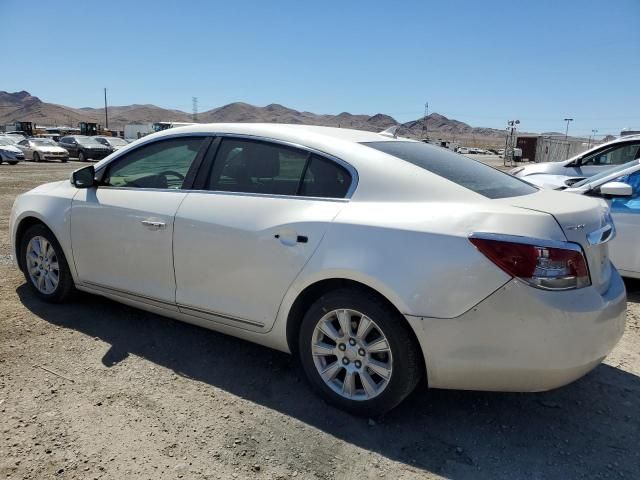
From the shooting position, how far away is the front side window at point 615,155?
25.2 ft

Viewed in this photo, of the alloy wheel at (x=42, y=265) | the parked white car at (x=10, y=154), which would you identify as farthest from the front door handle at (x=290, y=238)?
the parked white car at (x=10, y=154)

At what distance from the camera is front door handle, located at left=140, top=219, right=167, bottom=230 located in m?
3.32

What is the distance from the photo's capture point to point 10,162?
81.3 ft

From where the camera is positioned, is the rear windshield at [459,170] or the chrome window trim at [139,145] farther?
the chrome window trim at [139,145]

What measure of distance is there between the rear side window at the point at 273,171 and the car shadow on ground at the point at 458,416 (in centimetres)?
118

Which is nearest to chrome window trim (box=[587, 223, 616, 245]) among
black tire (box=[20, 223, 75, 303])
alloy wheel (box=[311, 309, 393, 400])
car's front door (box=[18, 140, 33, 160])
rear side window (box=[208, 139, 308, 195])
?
alloy wheel (box=[311, 309, 393, 400])

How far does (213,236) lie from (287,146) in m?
0.72

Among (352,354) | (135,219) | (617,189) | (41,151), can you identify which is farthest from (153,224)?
(41,151)

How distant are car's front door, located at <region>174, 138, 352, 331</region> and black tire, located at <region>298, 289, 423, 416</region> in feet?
0.81

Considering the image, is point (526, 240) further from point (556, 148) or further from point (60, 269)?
point (556, 148)

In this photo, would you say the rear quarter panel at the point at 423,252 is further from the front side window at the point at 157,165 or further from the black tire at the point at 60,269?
the black tire at the point at 60,269

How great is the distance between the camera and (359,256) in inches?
101

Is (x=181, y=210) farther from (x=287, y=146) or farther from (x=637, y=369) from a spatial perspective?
(x=637, y=369)

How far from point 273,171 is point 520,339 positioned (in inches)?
67.0
